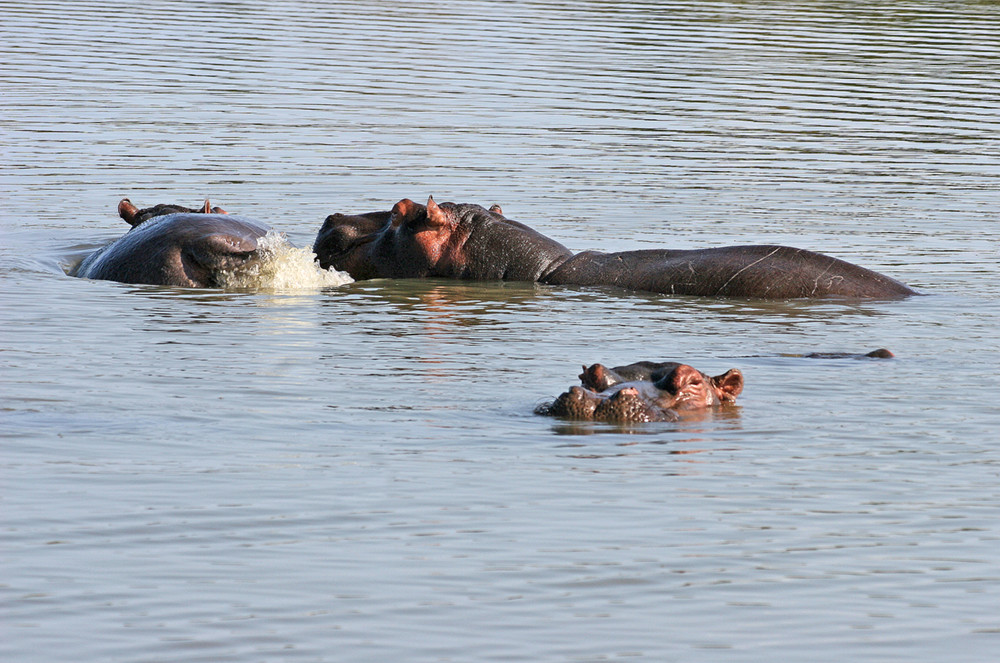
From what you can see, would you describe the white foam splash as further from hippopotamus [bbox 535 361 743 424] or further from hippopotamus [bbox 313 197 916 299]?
hippopotamus [bbox 535 361 743 424]

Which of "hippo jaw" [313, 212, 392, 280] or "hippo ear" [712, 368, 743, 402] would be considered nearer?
"hippo ear" [712, 368, 743, 402]

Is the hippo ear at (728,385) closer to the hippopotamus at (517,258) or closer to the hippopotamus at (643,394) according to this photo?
the hippopotamus at (643,394)

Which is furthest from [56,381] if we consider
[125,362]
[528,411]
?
[528,411]

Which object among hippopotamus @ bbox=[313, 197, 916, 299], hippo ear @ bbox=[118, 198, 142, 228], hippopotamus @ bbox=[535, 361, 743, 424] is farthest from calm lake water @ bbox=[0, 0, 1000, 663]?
hippo ear @ bbox=[118, 198, 142, 228]

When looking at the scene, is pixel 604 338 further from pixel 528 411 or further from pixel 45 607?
pixel 45 607

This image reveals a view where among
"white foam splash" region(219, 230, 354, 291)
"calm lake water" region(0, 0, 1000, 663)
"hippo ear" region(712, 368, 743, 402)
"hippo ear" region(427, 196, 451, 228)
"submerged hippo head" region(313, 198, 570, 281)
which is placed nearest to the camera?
"calm lake water" region(0, 0, 1000, 663)

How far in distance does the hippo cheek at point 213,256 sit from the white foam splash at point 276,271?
0.05 meters

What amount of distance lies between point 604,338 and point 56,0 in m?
27.7

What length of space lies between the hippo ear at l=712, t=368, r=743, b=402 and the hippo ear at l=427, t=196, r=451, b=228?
14.6 ft

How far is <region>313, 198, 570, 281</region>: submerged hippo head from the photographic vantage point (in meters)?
13.2

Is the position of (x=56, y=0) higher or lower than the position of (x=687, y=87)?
higher

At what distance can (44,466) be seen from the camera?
7242mm

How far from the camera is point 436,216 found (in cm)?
1282

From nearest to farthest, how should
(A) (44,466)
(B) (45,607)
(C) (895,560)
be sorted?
1. (B) (45,607)
2. (C) (895,560)
3. (A) (44,466)
